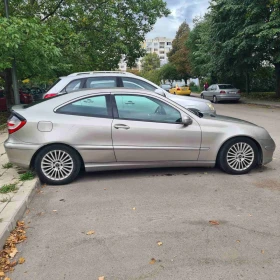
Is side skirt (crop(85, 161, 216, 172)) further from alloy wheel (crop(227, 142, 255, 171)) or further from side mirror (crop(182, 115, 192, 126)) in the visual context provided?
side mirror (crop(182, 115, 192, 126))

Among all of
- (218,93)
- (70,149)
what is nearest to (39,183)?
(70,149)

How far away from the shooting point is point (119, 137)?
5297mm

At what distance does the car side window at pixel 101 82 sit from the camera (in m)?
8.12

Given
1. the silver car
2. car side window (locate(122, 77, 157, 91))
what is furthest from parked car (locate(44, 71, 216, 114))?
the silver car

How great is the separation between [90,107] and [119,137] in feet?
2.35

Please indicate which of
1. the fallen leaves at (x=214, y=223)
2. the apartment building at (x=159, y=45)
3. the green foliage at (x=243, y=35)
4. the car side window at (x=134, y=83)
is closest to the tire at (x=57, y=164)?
the fallen leaves at (x=214, y=223)

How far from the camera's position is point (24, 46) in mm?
9820

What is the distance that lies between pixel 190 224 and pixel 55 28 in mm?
11939

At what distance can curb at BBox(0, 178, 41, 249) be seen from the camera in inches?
137

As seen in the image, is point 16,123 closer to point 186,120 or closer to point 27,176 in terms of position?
point 27,176

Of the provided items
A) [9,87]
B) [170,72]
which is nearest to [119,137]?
[9,87]

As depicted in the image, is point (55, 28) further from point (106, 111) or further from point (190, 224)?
point (190, 224)

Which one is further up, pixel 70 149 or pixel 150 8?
pixel 150 8

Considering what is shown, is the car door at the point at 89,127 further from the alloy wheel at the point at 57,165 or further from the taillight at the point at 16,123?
the taillight at the point at 16,123
